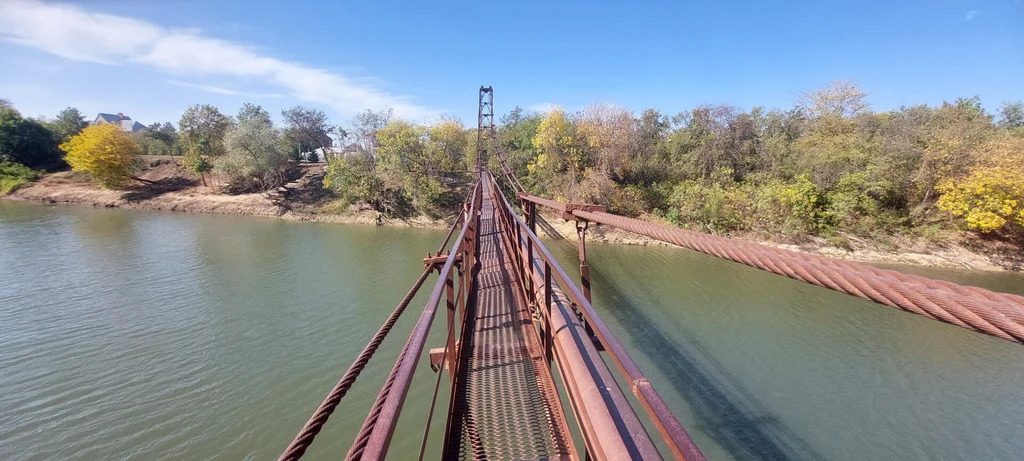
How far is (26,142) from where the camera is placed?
25703mm

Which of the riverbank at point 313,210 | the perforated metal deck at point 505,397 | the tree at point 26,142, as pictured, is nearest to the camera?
the perforated metal deck at point 505,397

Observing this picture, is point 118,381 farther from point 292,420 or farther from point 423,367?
point 423,367

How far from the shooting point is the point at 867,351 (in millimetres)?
6906

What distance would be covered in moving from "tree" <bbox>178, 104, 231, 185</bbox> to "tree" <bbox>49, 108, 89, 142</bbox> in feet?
38.7

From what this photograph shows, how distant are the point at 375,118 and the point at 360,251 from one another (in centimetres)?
1242

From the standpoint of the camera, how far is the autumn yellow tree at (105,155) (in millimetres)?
21500

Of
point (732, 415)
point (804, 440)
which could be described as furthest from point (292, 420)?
point (804, 440)

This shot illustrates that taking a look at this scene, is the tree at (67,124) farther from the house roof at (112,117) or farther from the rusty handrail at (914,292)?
the rusty handrail at (914,292)

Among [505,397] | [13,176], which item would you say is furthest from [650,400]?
[13,176]

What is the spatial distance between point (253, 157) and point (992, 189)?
112 feet

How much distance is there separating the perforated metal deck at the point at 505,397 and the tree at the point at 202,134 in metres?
28.8

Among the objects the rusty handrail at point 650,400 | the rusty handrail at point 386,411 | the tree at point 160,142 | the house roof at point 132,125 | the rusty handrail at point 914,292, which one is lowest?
the rusty handrail at point 386,411

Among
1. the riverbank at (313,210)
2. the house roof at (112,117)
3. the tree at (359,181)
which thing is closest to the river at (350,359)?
the riverbank at (313,210)

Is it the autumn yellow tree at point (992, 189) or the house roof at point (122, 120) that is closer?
the autumn yellow tree at point (992, 189)
